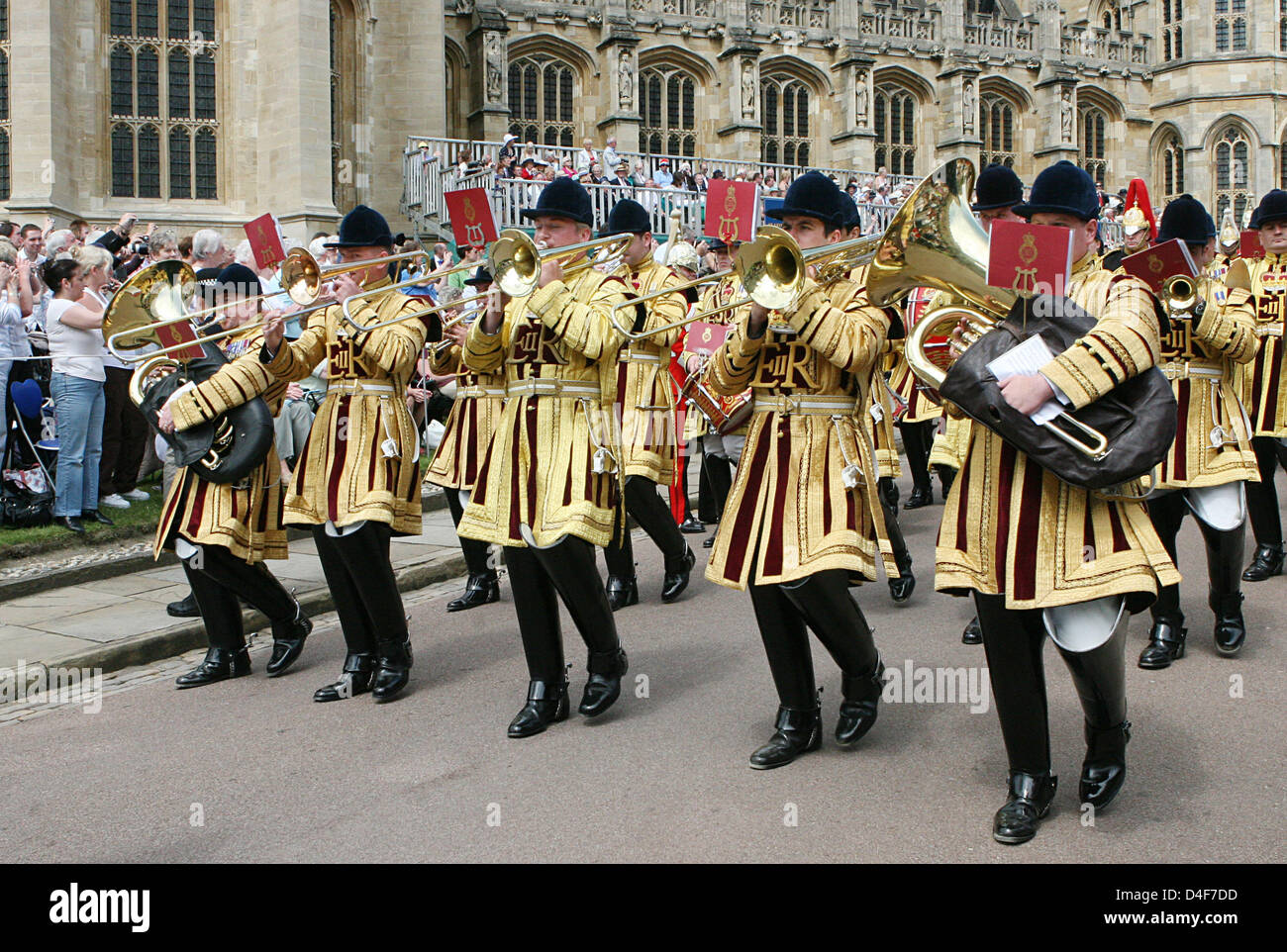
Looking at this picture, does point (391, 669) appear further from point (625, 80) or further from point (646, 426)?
point (625, 80)

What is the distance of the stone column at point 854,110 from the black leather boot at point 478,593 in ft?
91.4

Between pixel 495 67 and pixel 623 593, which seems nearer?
pixel 623 593

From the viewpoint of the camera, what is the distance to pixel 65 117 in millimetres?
20609

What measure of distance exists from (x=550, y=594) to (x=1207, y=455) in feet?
11.1

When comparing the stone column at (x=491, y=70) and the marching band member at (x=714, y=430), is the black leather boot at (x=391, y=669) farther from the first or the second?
the stone column at (x=491, y=70)

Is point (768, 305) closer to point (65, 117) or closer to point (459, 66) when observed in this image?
point (65, 117)

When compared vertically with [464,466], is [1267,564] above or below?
below

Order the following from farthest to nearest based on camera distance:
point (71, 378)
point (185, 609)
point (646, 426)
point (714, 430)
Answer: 1. point (71, 378)
2. point (714, 430)
3. point (646, 426)
4. point (185, 609)

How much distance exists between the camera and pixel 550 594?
561 centimetres

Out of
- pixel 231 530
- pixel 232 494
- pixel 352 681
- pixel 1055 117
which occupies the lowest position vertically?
pixel 352 681

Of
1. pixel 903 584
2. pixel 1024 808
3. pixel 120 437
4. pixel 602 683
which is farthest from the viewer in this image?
pixel 120 437

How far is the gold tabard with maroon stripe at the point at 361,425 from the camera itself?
20.2 ft

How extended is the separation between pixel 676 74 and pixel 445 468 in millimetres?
26860

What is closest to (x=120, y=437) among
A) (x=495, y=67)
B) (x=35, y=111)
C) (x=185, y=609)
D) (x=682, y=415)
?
(x=185, y=609)
